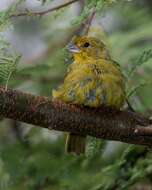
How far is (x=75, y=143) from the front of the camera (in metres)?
3.30

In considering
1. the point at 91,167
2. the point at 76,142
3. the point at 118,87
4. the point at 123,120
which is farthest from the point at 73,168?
the point at 123,120

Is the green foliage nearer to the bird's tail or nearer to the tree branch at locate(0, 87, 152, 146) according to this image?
the tree branch at locate(0, 87, 152, 146)

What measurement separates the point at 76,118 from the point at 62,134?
177 centimetres

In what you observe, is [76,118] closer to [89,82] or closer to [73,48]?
[89,82]

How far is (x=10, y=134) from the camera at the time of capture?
522 cm

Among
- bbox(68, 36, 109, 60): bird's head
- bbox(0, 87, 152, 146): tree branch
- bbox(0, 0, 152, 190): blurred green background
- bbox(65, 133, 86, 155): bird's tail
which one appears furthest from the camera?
bbox(68, 36, 109, 60): bird's head

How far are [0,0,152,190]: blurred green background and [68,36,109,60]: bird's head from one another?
0.23ft

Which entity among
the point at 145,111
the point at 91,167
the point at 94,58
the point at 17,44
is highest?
the point at 94,58

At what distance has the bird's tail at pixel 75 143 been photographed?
3303 mm

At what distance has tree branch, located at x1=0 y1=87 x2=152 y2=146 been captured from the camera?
2.55 metres

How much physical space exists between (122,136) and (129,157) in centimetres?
71

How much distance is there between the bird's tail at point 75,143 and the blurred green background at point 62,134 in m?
0.05

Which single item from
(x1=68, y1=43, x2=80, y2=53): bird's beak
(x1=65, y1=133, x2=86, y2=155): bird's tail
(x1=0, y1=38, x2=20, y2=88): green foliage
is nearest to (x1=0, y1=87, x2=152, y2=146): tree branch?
(x1=0, y1=38, x2=20, y2=88): green foliage

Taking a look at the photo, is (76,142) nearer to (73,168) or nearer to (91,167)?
(73,168)
